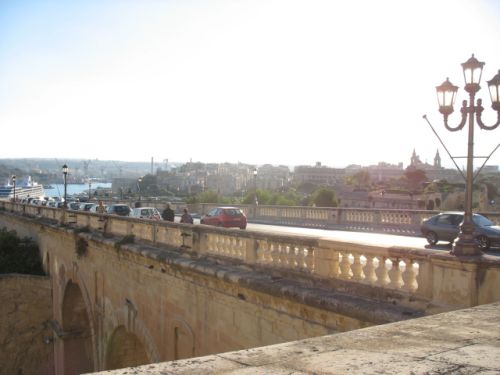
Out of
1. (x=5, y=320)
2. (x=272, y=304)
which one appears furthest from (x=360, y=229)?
(x=5, y=320)

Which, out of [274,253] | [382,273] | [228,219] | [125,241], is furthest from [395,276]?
[228,219]

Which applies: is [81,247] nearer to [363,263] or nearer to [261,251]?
[261,251]

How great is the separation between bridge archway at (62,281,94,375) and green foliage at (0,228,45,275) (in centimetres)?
587

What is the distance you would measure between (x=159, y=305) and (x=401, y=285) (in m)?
6.90

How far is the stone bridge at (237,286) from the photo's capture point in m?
6.67

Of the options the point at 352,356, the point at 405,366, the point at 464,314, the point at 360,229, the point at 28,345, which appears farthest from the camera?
the point at 28,345

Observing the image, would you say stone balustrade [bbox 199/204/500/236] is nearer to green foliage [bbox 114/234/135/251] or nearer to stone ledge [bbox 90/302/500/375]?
green foliage [bbox 114/234/135/251]

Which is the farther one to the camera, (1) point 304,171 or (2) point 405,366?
(1) point 304,171

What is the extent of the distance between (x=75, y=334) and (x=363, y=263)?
59.9 feet

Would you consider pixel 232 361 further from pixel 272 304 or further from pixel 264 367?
pixel 272 304

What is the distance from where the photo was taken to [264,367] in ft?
10.9

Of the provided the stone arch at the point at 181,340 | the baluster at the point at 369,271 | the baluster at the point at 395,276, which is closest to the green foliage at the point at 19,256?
the stone arch at the point at 181,340

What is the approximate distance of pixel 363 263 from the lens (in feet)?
26.9

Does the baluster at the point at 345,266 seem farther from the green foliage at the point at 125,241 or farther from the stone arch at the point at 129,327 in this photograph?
the green foliage at the point at 125,241
